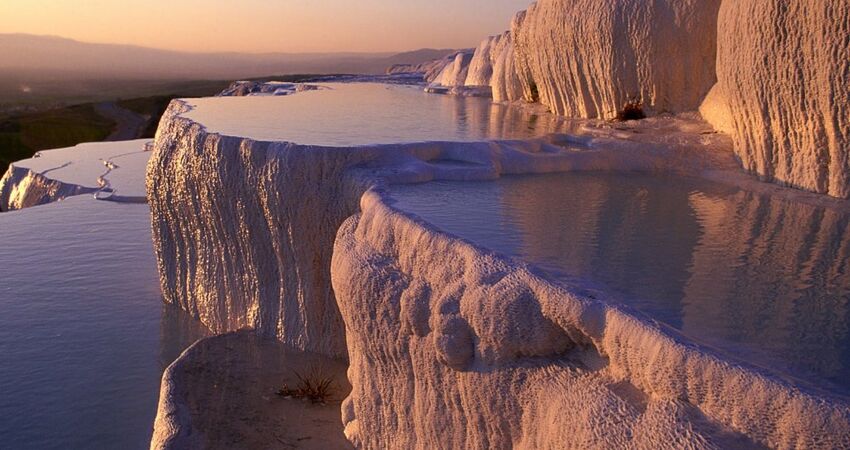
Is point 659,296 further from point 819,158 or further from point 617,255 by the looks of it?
point 819,158

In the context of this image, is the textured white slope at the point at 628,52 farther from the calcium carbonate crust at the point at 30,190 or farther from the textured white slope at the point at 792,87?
the calcium carbonate crust at the point at 30,190

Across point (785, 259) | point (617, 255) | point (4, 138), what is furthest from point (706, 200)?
point (4, 138)

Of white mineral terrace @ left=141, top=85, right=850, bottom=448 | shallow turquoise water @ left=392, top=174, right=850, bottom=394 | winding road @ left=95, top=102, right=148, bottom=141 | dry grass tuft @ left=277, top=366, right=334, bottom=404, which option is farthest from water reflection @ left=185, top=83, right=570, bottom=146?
winding road @ left=95, top=102, right=148, bottom=141

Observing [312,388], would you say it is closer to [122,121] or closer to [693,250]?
[693,250]

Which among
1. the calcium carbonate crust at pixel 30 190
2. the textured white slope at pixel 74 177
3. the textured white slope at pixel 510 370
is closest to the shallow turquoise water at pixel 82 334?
the textured white slope at pixel 74 177

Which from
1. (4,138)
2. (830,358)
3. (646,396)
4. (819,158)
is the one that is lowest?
(4,138)

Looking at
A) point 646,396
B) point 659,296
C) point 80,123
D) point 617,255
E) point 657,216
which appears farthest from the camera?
point 80,123
